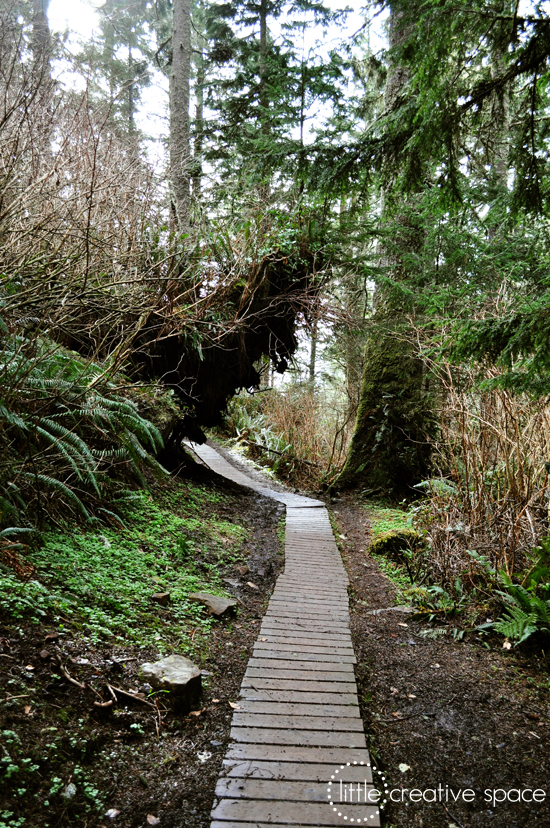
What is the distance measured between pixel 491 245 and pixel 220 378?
4.41 metres

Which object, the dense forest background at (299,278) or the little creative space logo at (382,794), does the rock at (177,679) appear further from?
the dense forest background at (299,278)

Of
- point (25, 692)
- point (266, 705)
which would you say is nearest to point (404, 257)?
point (266, 705)

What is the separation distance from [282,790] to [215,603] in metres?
1.70

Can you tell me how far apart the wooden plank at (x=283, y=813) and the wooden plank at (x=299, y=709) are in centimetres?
61

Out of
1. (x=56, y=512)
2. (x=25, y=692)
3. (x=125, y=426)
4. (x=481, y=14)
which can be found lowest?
(x=25, y=692)

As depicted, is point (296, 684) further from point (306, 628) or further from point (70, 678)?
point (70, 678)

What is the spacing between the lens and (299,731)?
2.46 meters

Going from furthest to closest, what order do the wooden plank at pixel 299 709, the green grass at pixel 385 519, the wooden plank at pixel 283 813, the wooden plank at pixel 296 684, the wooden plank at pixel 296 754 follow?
the green grass at pixel 385 519
the wooden plank at pixel 296 684
the wooden plank at pixel 299 709
the wooden plank at pixel 296 754
the wooden plank at pixel 283 813

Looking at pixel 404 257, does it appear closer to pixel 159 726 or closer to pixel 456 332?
pixel 456 332

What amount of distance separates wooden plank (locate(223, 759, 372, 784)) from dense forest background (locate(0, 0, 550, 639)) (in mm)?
1652

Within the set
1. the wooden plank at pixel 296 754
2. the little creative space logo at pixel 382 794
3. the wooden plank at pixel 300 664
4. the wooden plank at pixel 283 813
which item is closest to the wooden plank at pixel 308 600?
the wooden plank at pixel 300 664

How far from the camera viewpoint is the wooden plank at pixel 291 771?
2.13m

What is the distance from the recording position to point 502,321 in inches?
110

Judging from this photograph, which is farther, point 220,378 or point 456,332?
point 220,378
